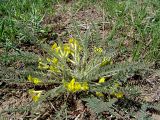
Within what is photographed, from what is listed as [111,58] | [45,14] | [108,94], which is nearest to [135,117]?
[108,94]

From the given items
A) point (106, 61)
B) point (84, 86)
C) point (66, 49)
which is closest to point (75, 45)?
point (66, 49)

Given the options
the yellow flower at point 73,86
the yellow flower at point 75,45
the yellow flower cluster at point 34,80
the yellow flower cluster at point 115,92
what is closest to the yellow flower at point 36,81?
the yellow flower cluster at point 34,80

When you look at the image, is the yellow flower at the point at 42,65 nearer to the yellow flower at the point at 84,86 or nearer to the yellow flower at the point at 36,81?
the yellow flower at the point at 36,81

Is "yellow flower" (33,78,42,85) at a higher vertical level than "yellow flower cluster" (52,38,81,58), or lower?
lower

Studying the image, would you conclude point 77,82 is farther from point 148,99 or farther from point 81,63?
point 148,99

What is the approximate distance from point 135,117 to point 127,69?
0.35 meters

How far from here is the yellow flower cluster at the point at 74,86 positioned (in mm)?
2578

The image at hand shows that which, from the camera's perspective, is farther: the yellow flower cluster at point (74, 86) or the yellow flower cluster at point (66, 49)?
the yellow flower cluster at point (66, 49)

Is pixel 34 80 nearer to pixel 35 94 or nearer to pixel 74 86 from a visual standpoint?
pixel 35 94

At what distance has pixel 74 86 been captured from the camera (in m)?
2.59

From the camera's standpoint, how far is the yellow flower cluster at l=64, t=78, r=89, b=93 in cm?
258

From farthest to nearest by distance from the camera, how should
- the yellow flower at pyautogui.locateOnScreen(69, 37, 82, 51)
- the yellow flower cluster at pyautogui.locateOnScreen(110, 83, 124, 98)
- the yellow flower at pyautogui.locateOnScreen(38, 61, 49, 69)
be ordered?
the yellow flower at pyautogui.locateOnScreen(69, 37, 82, 51)
the yellow flower at pyautogui.locateOnScreen(38, 61, 49, 69)
the yellow flower cluster at pyautogui.locateOnScreen(110, 83, 124, 98)

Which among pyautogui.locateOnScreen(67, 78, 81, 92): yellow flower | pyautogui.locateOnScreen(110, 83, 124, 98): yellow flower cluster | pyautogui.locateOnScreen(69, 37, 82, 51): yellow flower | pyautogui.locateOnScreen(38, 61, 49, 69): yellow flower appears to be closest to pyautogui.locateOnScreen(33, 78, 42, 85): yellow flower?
pyautogui.locateOnScreen(38, 61, 49, 69): yellow flower

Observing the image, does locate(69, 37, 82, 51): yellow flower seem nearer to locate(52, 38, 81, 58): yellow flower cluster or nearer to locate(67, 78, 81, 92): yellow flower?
locate(52, 38, 81, 58): yellow flower cluster
